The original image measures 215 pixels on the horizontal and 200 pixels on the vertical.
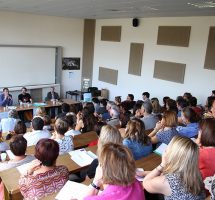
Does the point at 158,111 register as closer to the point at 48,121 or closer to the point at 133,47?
the point at 48,121

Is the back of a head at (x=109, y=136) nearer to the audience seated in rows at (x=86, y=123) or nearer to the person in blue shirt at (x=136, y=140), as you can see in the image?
the person in blue shirt at (x=136, y=140)

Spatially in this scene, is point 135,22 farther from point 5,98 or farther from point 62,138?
point 62,138

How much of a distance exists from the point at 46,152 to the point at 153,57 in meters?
6.29

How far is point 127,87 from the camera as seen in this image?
347 inches

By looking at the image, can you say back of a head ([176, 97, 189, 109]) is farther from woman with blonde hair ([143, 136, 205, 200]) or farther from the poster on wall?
the poster on wall

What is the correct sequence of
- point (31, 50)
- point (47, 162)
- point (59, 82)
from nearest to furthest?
1. point (47, 162)
2. point (31, 50)
3. point (59, 82)

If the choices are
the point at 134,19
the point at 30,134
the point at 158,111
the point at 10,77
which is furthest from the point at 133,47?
the point at 30,134

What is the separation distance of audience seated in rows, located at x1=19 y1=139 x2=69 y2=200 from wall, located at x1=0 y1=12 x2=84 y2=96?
687 centimetres

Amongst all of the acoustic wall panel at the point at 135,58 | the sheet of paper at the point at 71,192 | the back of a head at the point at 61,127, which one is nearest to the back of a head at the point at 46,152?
the sheet of paper at the point at 71,192

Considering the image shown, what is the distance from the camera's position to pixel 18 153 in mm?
2740

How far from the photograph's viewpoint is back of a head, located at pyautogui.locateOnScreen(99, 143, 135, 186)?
1611 millimetres

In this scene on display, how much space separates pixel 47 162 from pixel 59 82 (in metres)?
7.79

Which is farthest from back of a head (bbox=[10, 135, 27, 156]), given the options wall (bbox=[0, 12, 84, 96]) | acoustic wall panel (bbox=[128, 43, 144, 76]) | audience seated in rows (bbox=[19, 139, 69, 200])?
wall (bbox=[0, 12, 84, 96])

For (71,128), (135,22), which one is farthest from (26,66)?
(71,128)
